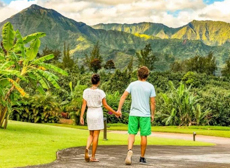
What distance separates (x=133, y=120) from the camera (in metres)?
8.94

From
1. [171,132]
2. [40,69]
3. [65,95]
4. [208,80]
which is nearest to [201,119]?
[171,132]

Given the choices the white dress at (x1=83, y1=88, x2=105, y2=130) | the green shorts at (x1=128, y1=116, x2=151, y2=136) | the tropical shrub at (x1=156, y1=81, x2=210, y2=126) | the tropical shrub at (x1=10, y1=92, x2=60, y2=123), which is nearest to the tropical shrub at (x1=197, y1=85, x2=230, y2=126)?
the tropical shrub at (x1=156, y1=81, x2=210, y2=126)

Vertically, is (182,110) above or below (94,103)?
below

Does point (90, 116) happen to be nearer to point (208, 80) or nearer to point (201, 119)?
point (201, 119)

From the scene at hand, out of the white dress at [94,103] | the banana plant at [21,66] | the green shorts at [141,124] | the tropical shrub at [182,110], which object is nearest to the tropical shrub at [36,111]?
the tropical shrub at [182,110]

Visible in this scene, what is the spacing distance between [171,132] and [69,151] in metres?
17.9

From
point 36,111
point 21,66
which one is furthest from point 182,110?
point 21,66

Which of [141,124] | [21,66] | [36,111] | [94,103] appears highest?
[21,66]

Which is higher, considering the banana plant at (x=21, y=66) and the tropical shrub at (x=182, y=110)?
the banana plant at (x=21, y=66)

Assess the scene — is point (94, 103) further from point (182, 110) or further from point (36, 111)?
point (182, 110)

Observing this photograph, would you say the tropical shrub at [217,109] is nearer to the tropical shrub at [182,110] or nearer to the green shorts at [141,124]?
the tropical shrub at [182,110]

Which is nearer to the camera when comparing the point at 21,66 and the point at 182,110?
the point at 21,66

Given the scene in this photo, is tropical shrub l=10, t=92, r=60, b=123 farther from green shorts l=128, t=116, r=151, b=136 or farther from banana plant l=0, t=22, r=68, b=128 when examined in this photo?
green shorts l=128, t=116, r=151, b=136

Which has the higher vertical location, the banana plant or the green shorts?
the banana plant
